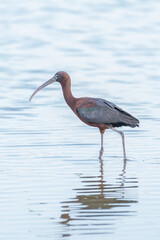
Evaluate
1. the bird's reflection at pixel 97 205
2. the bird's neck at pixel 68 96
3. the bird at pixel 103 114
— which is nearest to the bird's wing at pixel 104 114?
the bird at pixel 103 114

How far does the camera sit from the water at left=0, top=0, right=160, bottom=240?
9680mm

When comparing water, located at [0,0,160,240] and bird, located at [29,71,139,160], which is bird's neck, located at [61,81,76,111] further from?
water, located at [0,0,160,240]

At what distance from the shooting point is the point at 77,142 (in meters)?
14.5

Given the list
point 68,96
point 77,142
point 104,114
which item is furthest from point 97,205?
point 68,96

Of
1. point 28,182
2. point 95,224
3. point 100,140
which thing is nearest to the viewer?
point 95,224

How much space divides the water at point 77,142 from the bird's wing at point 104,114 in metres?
0.44

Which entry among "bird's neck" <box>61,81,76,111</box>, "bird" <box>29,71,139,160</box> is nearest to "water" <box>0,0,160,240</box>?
"bird" <box>29,71,139,160</box>

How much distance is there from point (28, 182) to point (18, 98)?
8.58m

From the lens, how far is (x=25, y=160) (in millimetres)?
12930

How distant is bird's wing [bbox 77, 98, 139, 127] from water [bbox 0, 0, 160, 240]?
0.44 meters

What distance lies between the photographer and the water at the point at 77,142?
31.8ft

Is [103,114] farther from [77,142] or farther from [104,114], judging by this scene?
[77,142]

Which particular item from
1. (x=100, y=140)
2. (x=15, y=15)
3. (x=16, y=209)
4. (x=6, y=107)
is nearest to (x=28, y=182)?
(x=16, y=209)

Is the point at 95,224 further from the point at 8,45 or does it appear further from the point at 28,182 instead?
the point at 8,45
